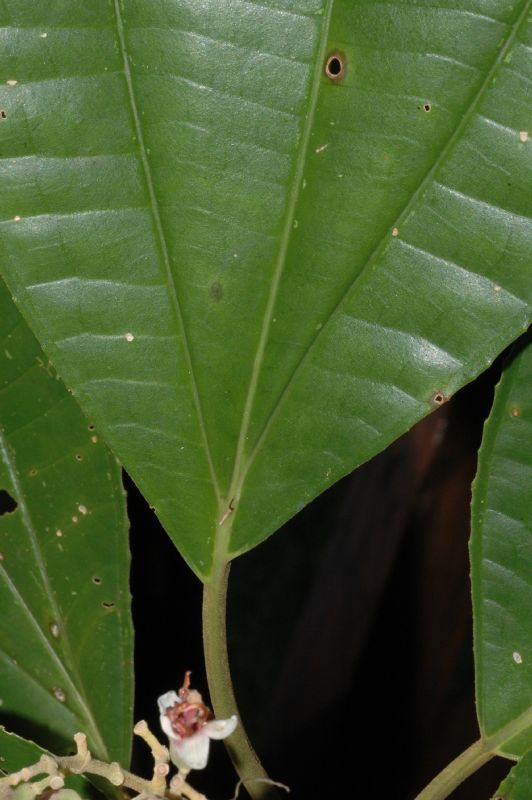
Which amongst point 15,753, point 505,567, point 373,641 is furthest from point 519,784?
point 373,641

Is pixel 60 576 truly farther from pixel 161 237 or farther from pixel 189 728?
pixel 161 237

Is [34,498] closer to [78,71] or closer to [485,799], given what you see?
[78,71]

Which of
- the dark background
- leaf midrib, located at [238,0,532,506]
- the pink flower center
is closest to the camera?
leaf midrib, located at [238,0,532,506]

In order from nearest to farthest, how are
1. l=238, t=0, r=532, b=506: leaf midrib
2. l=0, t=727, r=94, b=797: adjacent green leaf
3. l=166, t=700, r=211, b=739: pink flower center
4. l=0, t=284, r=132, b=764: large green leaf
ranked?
l=238, t=0, r=532, b=506: leaf midrib → l=166, t=700, r=211, b=739: pink flower center → l=0, t=727, r=94, b=797: adjacent green leaf → l=0, t=284, r=132, b=764: large green leaf

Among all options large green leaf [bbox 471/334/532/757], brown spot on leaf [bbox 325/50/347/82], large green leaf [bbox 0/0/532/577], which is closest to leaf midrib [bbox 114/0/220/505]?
large green leaf [bbox 0/0/532/577]

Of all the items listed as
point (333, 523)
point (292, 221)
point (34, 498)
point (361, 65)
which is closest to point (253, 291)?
point (292, 221)

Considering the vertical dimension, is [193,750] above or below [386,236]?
below

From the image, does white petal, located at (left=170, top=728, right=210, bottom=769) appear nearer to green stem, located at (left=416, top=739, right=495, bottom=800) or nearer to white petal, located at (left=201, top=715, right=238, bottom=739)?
white petal, located at (left=201, top=715, right=238, bottom=739)
